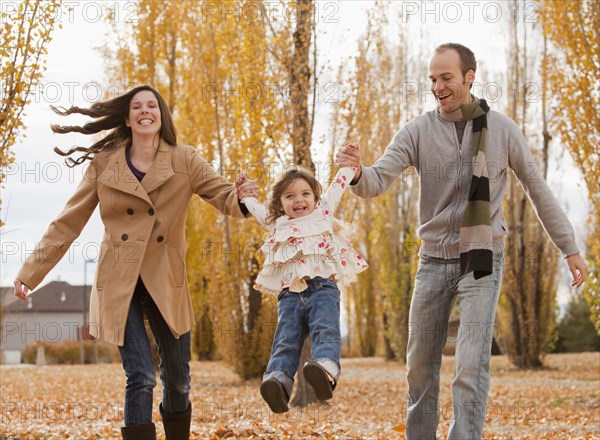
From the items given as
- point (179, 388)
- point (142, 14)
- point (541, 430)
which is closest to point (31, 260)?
point (179, 388)

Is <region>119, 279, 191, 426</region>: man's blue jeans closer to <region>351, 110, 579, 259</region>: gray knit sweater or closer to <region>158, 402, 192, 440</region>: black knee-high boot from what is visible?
<region>158, 402, 192, 440</region>: black knee-high boot

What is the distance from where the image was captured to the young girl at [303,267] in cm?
455

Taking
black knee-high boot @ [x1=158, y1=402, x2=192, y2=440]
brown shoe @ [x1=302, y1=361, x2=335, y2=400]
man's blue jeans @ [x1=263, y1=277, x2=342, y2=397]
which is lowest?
black knee-high boot @ [x1=158, y1=402, x2=192, y2=440]

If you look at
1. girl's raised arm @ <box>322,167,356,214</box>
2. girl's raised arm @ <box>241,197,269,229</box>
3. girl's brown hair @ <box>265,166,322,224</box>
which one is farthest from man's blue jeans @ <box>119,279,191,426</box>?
girl's raised arm @ <box>322,167,356,214</box>

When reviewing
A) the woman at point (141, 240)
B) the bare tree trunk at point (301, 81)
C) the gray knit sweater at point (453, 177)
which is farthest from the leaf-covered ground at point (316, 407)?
the bare tree trunk at point (301, 81)

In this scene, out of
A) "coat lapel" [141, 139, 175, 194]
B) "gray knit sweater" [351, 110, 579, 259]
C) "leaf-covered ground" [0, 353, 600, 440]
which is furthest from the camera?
"leaf-covered ground" [0, 353, 600, 440]

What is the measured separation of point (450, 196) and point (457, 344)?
33.5 inches

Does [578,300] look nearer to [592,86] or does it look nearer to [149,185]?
[592,86]

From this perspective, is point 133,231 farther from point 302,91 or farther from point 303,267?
point 302,91

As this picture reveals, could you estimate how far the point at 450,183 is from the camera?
15.4ft

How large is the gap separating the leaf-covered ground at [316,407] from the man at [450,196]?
8.93 ft

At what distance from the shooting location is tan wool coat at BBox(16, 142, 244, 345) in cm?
487

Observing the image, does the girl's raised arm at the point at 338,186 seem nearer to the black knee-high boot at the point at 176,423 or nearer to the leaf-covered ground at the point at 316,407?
the black knee-high boot at the point at 176,423

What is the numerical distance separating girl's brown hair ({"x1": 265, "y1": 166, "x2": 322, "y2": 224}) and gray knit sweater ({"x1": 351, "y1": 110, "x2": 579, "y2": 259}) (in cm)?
25
